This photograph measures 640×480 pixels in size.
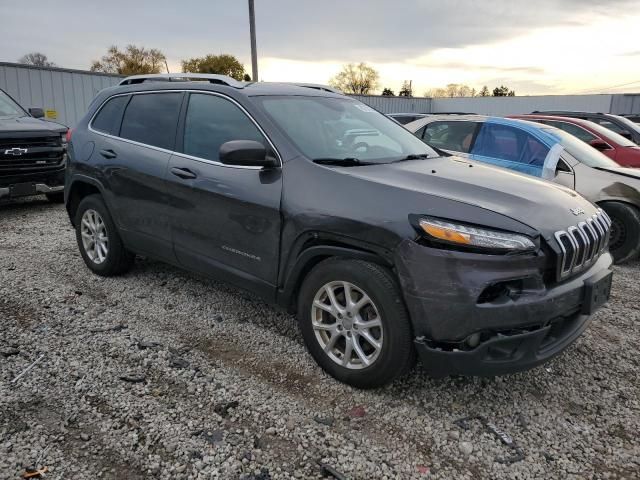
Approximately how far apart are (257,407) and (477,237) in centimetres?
150

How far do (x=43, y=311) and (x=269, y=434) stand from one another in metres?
2.43

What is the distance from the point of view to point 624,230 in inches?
228

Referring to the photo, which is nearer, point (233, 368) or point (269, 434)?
point (269, 434)

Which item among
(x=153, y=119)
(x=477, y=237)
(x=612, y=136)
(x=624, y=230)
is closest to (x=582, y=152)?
(x=624, y=230)

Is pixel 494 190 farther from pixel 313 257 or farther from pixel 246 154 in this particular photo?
pixel 246 154

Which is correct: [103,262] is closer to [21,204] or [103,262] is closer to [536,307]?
[536,307]

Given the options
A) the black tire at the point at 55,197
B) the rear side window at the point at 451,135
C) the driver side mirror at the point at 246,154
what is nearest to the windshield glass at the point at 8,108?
the black tire at the point at 55,197

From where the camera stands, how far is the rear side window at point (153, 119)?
3.97m

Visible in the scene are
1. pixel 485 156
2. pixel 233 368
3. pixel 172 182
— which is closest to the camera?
pixel 233 368

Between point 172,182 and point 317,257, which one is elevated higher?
point 172,182

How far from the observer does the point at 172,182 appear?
3.80 metres

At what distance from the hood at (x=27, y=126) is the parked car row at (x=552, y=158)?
18.2 feet

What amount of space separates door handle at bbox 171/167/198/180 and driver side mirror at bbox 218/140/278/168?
0.57 meters

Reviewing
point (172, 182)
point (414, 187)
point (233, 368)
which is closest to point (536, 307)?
point (414, 187)
